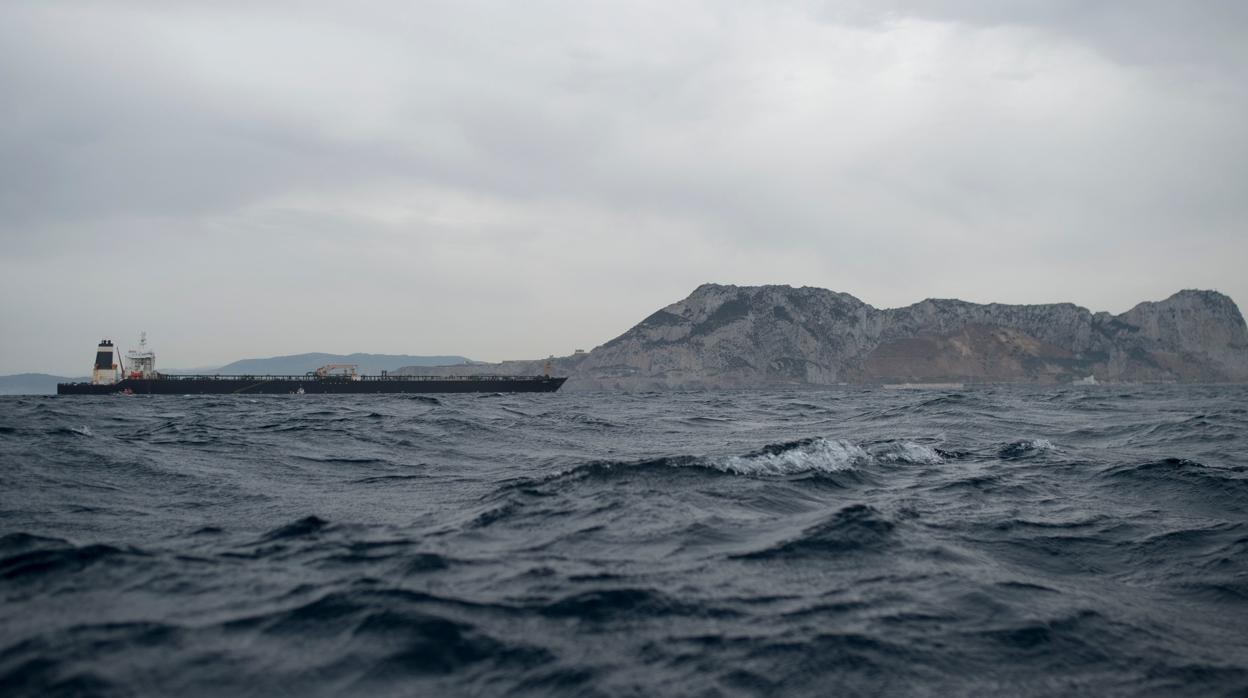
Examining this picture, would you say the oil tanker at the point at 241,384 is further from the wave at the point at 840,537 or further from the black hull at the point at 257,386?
the wave at the point at 840,537

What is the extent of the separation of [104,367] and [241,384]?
25.5 metres

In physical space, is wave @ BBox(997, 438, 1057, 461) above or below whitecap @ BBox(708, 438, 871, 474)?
below

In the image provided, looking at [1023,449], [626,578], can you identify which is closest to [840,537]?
[626,578]

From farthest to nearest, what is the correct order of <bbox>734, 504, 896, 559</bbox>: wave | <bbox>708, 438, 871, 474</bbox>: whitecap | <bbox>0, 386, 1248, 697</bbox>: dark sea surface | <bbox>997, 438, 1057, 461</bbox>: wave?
<bbox>997, 438, 1057, 461</bbox>: wave
<bbox>708, 438, 871, 474</bbox>: whitecap
<bbox>734, 504, 896, 559</bbox>: wave
<bbox>0, 386, 1248, 697</bbox>: dark sea surface

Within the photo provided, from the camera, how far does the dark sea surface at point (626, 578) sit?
6344mm

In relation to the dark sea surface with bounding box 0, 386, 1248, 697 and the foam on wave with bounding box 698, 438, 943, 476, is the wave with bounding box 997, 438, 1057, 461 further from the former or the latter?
the dark sea surface with bounding box 0, 386, 1248, 697

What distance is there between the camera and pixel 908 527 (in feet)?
40.0

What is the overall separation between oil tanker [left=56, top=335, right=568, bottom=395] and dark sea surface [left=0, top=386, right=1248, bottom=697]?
90.6 m

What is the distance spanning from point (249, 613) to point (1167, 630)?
982 centimetres

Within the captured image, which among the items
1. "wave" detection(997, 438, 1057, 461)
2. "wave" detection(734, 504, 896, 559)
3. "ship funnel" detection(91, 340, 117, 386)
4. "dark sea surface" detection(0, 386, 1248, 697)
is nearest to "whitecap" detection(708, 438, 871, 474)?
"dark sea surface" detection(0, 386, 1248, 697)

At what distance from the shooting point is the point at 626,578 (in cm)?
902

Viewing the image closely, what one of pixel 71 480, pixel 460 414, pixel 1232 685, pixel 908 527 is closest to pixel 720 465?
pixel 908 527

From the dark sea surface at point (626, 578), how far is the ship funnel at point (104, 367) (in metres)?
111

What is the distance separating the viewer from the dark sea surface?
20.8 feet
